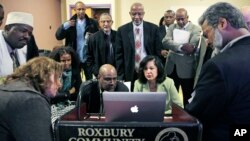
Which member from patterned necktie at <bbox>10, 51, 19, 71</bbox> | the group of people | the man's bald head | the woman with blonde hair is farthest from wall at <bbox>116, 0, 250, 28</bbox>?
the woman with blonde hair

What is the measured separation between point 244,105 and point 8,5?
5.04 metres

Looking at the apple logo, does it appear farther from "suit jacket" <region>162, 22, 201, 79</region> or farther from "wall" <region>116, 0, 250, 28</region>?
"wall" <region>116, 0, 250, 28</region>

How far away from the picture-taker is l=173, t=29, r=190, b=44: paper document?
3.68 m

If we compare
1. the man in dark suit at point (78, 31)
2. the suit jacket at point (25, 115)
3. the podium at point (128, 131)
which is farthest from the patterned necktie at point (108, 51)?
the podium at point (128, 131)

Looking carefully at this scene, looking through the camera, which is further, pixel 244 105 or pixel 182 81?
pixel 182 81

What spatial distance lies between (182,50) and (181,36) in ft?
0.51

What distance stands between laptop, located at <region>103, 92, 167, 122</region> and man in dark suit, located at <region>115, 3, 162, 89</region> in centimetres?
231

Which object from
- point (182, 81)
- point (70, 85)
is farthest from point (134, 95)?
point (182, 81)

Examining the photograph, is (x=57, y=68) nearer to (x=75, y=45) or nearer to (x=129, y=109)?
(x=129, y=109)

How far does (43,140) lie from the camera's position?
4.72ft

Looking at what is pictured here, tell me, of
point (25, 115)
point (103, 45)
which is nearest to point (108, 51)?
point (103, 45)

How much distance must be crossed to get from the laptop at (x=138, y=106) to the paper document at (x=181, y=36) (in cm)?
242

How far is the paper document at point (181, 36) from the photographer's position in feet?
12.1

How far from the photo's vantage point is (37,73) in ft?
5.24
